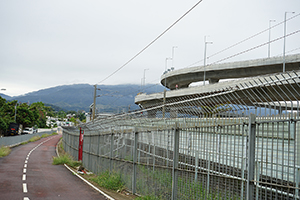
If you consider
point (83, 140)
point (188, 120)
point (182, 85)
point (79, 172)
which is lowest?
point (79, 172)

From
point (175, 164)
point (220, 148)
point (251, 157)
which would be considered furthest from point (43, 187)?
point (251, 157)

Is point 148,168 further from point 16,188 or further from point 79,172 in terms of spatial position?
point 79,172

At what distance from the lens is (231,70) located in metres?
49.7

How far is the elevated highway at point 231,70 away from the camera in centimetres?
4141

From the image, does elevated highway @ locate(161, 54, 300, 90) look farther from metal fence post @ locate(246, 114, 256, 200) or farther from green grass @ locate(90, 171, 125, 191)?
metal fence post @ locate(246, 114, 256, 200)

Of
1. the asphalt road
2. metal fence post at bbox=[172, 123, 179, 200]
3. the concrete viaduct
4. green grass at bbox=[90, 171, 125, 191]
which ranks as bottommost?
the asphalt road

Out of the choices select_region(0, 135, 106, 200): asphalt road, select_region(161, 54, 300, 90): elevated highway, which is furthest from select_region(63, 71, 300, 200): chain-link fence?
select_region(161, 54, 300, 90): elevated highway

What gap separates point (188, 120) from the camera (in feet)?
28.4

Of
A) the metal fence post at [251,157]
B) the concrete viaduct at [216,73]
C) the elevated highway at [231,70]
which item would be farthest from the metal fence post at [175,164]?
the elevated highway at [231,70]

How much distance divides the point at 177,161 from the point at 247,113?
3060 mm

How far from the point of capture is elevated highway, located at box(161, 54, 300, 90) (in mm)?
41406

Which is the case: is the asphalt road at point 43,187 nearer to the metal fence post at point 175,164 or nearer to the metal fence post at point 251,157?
the metal fence post at point 175,164

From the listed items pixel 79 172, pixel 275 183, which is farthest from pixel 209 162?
pixel 79 172

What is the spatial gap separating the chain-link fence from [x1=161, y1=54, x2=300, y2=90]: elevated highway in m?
32.4
